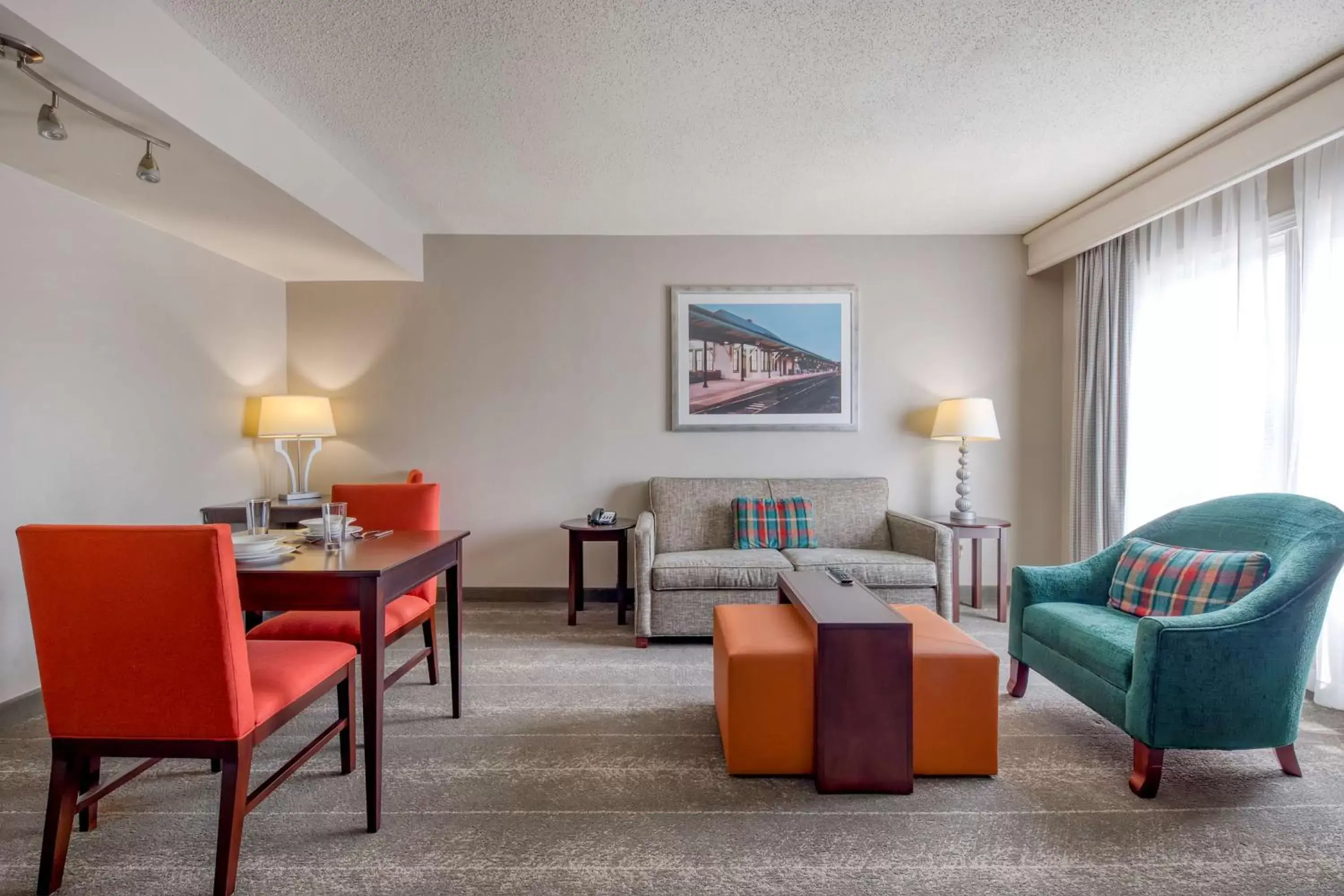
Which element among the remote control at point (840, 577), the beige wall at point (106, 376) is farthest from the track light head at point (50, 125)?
the remote control at point (840, 577)

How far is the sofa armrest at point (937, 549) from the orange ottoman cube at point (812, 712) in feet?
4.38

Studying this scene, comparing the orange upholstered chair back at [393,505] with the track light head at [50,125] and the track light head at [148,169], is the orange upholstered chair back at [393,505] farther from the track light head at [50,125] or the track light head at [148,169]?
the track light head at [50,125]

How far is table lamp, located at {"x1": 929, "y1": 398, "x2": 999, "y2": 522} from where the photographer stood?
3816 millimetres

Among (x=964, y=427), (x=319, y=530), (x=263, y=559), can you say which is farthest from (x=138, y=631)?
(x=964, y=427)

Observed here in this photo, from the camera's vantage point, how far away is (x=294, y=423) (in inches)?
149

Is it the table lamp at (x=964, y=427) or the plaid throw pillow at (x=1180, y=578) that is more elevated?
the table lamp at (x=964, y=427)

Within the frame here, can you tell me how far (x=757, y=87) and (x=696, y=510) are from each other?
2.42 meters

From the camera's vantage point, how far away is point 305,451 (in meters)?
4.26

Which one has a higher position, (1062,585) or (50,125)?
(50,125)

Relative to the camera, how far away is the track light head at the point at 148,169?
219 cm

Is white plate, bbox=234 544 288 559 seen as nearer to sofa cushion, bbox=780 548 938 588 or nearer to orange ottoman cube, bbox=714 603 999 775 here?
orange ottoman cube, bbox=714 603 999 775

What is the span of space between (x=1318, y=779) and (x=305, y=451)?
5.21 m

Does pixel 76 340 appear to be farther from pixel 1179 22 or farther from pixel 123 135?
pixel 1179 22

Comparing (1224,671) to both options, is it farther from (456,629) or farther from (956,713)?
(456,629)
